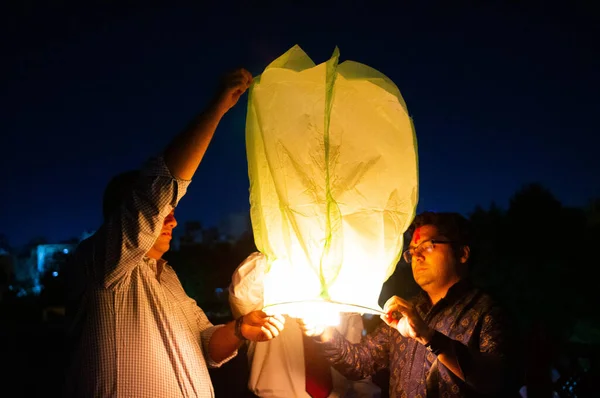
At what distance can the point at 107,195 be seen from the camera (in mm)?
2162

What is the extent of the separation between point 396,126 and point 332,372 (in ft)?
7.09

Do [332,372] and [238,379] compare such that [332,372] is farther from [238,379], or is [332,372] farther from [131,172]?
[238,379]

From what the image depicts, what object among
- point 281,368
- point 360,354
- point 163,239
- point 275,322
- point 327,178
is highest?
point 327,178

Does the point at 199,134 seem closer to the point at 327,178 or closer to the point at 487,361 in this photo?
the point at 327,178

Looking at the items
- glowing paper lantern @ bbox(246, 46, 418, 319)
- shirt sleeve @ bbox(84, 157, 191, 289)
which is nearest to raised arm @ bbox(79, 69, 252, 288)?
shirt sleeve @ bbox(84, 157, 191, 289)

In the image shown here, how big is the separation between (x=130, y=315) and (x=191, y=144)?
35.1 inches

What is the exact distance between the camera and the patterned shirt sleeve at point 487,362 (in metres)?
2.16

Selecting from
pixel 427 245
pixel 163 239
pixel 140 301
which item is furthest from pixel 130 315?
pixel 427 245

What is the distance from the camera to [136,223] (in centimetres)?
176

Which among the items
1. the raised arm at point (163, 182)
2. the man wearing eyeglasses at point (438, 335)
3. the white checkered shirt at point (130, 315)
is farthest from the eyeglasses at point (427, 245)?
the raised arm at point (163, 182)

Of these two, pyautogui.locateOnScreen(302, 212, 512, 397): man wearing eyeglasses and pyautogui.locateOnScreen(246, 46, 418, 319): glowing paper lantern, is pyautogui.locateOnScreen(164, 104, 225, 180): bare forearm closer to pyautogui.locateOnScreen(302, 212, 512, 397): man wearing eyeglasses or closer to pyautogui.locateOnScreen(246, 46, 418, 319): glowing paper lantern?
pyautogui.locateOnScreen(246, 46, 418, 319): glowing paper lantern

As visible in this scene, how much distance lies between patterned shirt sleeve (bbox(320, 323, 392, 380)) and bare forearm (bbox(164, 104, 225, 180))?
141 cm

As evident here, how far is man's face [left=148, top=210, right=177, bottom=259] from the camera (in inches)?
94.1

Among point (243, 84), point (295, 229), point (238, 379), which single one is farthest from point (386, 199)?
point (238, 379)
